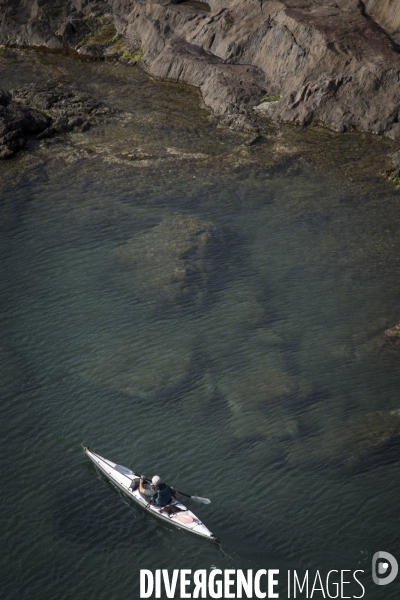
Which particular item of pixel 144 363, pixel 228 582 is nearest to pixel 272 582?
pixel 228 582

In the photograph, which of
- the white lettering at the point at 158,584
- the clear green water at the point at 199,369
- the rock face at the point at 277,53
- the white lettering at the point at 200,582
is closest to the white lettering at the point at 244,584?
the clear green water at the point at 199,369

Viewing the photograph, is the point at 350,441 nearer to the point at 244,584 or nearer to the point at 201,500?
the point at 201,500

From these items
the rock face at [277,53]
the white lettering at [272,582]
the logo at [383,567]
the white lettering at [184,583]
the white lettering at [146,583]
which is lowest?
the white lettering at [146,583]

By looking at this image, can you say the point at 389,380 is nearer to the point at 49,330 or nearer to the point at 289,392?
the point at 289,392

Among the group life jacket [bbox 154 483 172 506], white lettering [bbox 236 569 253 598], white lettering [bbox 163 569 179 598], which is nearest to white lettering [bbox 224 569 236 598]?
white lettering [bbox 236 569 253 598]

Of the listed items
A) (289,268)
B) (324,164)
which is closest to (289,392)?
(289,268)

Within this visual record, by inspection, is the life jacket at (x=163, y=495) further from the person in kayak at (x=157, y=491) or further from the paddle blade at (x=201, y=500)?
the paddle blade at (x=201, y=500)

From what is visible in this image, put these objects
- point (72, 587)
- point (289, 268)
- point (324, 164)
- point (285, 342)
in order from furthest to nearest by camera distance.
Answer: point (324, 164) < point (289, 268) < point (285, 342) < point (72, 587)

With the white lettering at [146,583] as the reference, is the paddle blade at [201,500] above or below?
above
